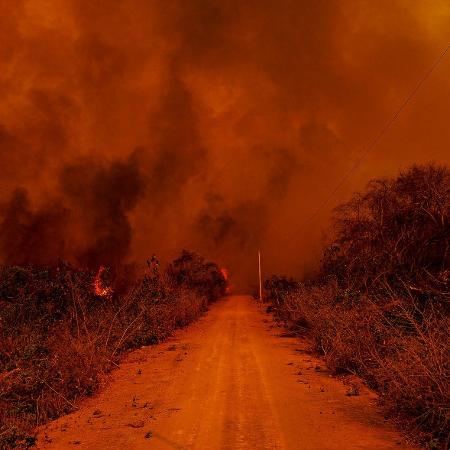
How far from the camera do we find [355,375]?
10.7 metres

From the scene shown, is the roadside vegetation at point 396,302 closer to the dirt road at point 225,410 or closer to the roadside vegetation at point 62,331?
the dirt road at point 225,410

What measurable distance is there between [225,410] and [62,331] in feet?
22.6

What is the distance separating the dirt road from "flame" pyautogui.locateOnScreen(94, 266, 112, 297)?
12.8ft

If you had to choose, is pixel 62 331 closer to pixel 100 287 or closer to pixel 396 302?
pixel 100 287

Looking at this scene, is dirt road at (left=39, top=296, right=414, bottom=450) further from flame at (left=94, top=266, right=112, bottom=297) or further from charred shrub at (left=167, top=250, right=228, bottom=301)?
charred shrub at (left=167, top=250, right=228, bottom=301)

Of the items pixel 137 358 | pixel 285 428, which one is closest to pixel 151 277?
pixel 137 358

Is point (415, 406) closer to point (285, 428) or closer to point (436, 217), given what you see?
point (285, 428)

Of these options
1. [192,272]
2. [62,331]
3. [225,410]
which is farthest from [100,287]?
[192,272]

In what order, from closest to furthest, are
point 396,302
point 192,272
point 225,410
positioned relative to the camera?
point 225,410
point 396,302
point 192,272

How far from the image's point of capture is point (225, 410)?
8062 mm

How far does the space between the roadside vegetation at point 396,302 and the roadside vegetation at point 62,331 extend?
5.43m

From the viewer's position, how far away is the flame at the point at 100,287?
17.0 metres

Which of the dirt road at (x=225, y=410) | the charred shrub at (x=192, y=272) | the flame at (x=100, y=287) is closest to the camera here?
the dirt road at (x=225, y=410)

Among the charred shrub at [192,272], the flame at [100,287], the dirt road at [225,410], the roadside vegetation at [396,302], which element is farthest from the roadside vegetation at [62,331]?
A: the charred shrub at [192,272]
